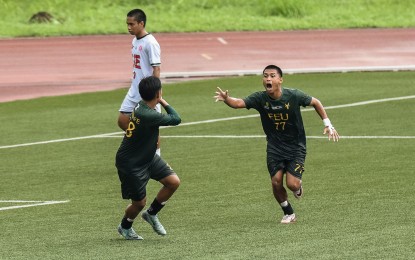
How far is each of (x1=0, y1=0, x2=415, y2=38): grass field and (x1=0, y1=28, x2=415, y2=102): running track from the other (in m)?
1.28

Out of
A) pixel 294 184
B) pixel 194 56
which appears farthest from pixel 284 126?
pixel 194 56

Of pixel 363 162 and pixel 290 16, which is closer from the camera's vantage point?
pixel 363 162

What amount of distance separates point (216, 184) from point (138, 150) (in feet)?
13.3

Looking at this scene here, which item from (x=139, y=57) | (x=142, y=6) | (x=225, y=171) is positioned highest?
(x=139, y=57)

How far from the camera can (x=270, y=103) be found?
13133 millimetres

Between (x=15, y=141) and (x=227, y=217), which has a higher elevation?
(x=227, y=217)

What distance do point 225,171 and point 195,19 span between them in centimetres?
2792

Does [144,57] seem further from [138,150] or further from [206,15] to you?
[206,15]

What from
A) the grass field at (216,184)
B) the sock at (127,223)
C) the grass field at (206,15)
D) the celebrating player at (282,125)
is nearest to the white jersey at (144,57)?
the grass field at (216,184)

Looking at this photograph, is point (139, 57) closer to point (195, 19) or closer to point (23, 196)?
point (23, 196)

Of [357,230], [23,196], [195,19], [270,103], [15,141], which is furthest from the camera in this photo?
[195,19]

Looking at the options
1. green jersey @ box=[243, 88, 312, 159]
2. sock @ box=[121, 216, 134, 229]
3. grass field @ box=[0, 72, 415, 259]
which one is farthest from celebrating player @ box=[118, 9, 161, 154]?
sock @ box=[121, 216, 134, 229]

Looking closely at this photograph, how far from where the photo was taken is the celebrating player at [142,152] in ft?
39.0

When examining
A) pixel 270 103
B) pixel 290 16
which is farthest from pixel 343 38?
pixel 270 103
